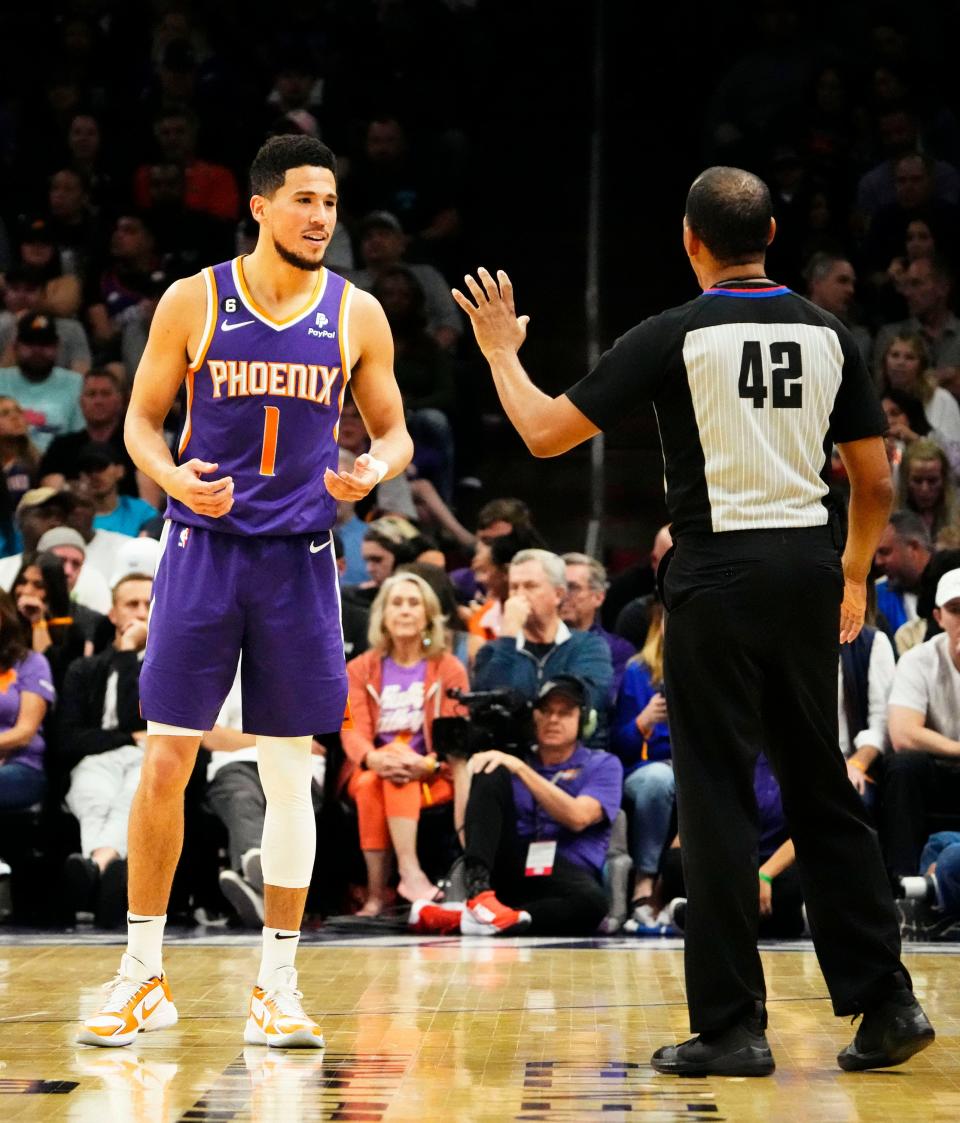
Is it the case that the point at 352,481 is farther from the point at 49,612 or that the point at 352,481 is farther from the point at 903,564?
the point at 903,564

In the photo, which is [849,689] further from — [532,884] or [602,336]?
[602,336]

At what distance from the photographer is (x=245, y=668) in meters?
4.30

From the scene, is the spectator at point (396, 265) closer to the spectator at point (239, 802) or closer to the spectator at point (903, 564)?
the spectator at point (903, 564)

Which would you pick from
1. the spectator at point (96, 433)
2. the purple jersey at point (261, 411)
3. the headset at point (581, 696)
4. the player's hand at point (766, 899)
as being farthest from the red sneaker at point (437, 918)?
the spectator at point (96, 433)

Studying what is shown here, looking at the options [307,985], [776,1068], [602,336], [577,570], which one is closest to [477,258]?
[602,336]

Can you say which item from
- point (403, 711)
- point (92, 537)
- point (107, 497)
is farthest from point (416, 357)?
point (403, 711)

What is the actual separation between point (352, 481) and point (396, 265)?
285 inches

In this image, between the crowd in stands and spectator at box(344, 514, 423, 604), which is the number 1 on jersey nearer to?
the crowd in stands

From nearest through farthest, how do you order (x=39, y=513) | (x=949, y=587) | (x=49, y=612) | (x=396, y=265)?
(x=949, y=587)
(x=49, y=612)
(x=39, y=513)
(x=396, y=265)

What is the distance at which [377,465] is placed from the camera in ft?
13.8

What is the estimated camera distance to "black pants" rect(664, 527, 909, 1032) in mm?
3777

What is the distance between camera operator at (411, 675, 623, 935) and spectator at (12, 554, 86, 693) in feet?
5.98

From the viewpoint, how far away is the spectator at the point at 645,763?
700 centimetres

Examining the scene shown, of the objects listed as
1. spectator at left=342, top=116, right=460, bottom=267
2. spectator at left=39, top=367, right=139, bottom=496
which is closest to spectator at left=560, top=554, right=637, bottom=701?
spectator at left=39, top=367, right=139, bottom=496
